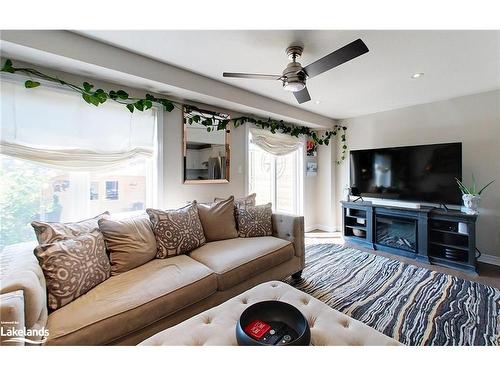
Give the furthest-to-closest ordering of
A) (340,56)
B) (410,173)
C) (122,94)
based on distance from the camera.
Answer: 1. (410,173)
2. (122,94)
3. (340,56)

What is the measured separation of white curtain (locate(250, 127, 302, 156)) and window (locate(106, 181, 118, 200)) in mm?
2013

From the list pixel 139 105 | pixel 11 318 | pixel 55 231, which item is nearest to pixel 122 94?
pixel 139 105

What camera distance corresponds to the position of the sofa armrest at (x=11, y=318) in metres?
0.83

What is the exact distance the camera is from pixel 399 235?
125 inches

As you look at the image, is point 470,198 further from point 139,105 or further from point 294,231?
point 139,105

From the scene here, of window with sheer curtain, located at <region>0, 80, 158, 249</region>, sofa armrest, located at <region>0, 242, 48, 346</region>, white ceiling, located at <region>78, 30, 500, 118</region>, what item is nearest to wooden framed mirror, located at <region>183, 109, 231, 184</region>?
window with sheer curtain, located at <region>0, 80, 158, 249</region>

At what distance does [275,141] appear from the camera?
3.69m

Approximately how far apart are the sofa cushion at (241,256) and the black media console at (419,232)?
6.08ft

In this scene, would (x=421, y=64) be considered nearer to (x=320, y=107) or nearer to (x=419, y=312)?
(x=320, y=107)

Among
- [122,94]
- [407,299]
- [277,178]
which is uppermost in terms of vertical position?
[122,94]

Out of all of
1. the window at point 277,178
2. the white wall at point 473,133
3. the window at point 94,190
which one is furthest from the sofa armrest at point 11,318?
the white wall at point 473,133

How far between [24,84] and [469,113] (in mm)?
4949

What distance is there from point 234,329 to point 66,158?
6.52 feet
